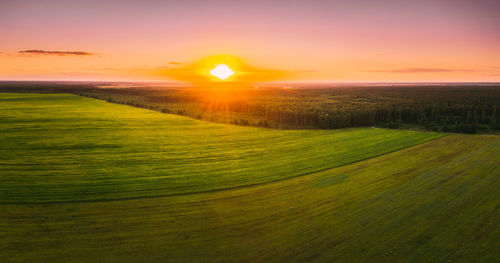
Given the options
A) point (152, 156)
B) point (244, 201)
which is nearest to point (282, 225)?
point (244, 201)

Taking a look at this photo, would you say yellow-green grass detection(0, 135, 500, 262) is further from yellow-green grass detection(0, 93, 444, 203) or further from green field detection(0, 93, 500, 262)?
yellow-green grass detection(0, 93, 444, 203)

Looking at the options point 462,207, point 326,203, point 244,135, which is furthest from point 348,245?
point 244,135

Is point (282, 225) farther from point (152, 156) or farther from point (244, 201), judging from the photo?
point (152, 156)

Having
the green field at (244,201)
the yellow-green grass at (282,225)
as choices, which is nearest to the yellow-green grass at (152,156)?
the green field at (244,201)

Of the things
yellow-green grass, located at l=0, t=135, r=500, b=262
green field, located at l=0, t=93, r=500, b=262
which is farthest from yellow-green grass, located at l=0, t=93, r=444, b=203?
yellow-green grass, located at l=0, t=135, r=500, b=262

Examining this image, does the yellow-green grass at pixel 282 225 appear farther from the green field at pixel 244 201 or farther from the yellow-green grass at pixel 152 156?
the yellow-green grass at pixel 152 156
